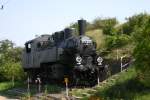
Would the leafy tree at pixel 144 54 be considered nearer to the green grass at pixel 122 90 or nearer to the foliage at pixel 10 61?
the green grass at pixel 122 90

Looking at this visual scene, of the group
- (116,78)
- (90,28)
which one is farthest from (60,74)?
(90,28)

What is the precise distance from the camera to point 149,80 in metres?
20.7

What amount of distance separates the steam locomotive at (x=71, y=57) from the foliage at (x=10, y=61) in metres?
17.8

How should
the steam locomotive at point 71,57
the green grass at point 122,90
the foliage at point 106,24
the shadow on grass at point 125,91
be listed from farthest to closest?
the foliage at point 106,24 < the steam locomotive at point 71,57 < the shadow on grass at point 125,91 < the green grass at point 122,90

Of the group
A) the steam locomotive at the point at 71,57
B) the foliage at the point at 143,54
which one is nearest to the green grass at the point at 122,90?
the foliage at the point at 143,54

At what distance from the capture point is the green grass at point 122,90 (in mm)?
19264

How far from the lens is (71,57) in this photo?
91.9 feet

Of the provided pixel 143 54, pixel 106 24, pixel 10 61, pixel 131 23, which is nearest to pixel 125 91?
pixel 143 54

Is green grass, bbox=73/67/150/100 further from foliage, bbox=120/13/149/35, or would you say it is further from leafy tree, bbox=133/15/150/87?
foliage, bbox=120/13/149/35

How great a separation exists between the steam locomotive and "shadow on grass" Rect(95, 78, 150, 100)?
5039 millimetres

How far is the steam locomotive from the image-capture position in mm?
27125

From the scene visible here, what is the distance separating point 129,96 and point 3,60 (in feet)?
148

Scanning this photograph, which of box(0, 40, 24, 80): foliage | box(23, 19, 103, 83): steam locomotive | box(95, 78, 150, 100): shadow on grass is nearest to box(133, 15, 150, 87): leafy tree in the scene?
box(95, 78, 150, 100): shadow on grass

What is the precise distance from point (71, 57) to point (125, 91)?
817cm
